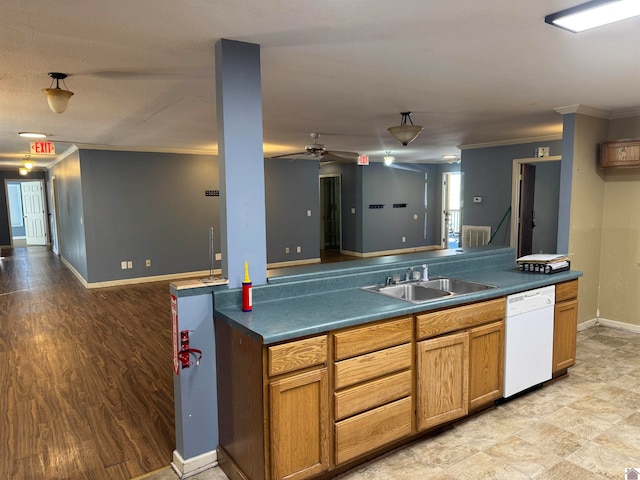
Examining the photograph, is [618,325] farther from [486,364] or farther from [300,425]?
[300,425]

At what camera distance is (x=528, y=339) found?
3004 mm

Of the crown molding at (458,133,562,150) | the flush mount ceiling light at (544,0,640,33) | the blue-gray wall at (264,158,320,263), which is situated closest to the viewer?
the flush mount ceiling light at (544,0,640,33)

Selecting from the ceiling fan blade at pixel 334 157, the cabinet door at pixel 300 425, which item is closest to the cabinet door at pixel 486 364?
the cabinet door at pixel 300 425

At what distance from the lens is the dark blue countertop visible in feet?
6.81

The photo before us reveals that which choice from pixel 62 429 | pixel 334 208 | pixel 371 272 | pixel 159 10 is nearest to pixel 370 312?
pixel 371 272

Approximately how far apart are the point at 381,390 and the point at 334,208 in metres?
8.80

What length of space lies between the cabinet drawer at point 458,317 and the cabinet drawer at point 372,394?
0.27m

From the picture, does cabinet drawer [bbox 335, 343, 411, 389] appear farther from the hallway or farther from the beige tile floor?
the hallway

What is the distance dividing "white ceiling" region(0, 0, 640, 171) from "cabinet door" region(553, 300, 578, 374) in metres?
1.70

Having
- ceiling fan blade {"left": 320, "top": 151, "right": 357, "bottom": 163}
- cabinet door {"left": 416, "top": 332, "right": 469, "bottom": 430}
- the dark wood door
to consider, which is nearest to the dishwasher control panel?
cabinet door {"left": 416, "top": 332, "right": 469, "bottom": 430}

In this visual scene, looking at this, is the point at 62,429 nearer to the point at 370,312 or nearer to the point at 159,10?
the point at 370,312

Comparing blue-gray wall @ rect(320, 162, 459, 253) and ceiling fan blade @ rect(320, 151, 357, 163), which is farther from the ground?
ceiling fan blade @ rect(320, 151, 357, 163)

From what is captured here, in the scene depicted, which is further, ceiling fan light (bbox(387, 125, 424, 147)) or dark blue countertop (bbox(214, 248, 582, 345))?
ceiling fan light (bbox(387, 125, 424, 147))

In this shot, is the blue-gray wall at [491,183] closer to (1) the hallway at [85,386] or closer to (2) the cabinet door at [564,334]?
(2) the cabinet door at [564,334]
